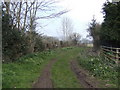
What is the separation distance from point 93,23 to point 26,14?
48.5 feet

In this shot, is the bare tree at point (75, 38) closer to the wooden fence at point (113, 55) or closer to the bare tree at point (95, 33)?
Result: the bare tree at point (95, 33)

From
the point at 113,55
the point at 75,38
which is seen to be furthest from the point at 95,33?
the point at 75,38

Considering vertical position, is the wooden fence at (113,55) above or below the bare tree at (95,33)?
below

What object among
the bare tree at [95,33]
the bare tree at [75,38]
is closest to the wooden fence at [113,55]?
the bare tree at [95,33]

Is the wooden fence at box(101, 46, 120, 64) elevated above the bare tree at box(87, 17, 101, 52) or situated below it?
below

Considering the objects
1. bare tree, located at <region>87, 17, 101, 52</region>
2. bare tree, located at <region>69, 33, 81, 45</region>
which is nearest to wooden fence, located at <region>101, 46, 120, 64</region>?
bare tree, located at <region>87, 17, 101, 52</region>

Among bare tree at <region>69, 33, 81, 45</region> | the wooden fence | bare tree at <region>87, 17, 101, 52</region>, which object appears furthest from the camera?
bare tree at <region>69, 33, 81, 45</region>

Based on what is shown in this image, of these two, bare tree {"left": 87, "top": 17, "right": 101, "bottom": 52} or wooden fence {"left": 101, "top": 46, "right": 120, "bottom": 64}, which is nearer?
wooden fence {"left": 101, "top": 46, "right": 120, "bottom": 64}

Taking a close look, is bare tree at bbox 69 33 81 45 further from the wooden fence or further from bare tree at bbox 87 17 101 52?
the wooden fence

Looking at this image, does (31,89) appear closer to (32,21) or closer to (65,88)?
(65,88)

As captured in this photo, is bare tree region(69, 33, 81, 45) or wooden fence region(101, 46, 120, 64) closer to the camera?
wooden fence region(101, 46, 120, 64)

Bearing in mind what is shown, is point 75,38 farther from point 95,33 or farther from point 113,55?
point 113,55

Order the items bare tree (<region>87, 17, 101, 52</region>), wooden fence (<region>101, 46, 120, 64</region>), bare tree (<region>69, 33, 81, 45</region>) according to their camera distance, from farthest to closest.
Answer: bare tree (<region>69, 33, 81, 45</region>)
bare tree (<region>87, 17, 101, 52</region>)
wooden fence (<region>101, 46, 120, 64</region>)

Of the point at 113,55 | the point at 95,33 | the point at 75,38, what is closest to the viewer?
the point at 113,55
